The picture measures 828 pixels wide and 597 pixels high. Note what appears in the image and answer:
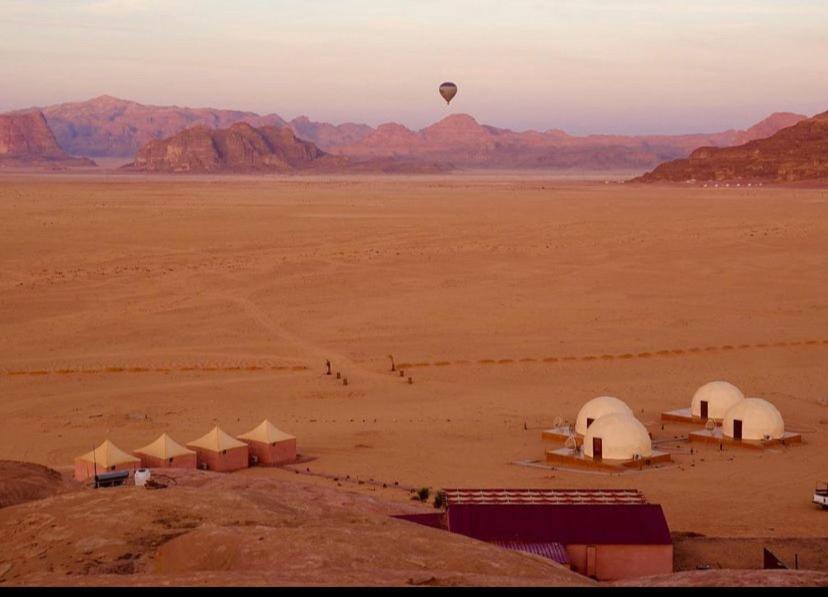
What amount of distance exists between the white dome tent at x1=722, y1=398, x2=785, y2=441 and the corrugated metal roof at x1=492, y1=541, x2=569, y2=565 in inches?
383

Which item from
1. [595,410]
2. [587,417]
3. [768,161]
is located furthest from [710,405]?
[768,161]

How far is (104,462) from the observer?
22438mm

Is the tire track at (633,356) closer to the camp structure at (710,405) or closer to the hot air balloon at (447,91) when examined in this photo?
the camp structure at (710,405)

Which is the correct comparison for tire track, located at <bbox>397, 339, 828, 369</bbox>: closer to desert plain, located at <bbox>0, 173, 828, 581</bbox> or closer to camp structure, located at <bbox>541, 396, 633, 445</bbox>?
desert plain, located at <bbox>0, 173, 828, 581</bbox>

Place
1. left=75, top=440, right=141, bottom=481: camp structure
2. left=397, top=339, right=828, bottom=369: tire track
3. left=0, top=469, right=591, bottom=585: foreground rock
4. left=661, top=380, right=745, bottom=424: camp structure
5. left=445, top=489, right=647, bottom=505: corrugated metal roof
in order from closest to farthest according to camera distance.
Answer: left=0, top=469, right=591, bottom=585: foreground rock, left=445, top=489, right=647, bottom=505: corrugated metal roof, left=75, top=440, right=141, bottom=481: camp structure, left=661, top=380, right=745, bottom=424: camp structure, left=397, top=339, right=828, bottom=369: tire track

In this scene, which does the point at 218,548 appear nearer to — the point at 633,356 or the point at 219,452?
the point at 219,452

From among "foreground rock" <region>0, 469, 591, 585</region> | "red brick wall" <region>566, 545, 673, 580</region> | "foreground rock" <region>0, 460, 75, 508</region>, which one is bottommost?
"red brick wall" <region>566, 545, 673, 580</region>

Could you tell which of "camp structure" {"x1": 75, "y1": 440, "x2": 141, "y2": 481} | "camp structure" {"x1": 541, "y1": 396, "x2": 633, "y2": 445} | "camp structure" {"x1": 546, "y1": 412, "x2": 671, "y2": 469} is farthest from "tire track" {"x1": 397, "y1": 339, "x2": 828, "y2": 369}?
"camp structure" {"x1": 75, "y1": 440, "x2": 141, "y2": 481}

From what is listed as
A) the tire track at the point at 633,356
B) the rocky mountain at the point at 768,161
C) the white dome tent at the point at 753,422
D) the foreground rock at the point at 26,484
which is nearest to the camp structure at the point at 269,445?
the foreground rock at the point at 26,484

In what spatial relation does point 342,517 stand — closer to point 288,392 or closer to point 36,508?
point 36,508

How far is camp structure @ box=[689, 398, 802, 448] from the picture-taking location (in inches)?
1039

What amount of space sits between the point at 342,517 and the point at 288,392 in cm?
1716

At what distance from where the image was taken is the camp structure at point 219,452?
79.5ft

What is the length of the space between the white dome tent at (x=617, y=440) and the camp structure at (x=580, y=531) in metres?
5.85
